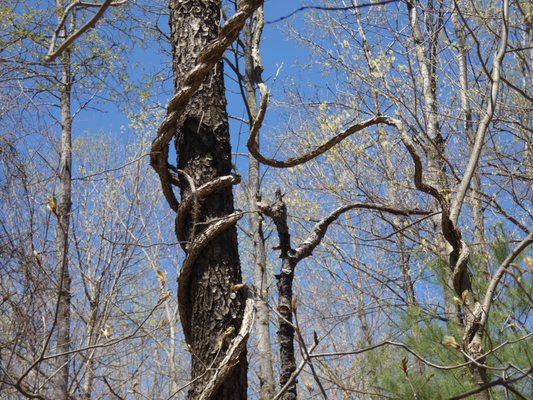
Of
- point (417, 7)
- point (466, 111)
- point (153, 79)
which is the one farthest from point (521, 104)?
point (153, 79)

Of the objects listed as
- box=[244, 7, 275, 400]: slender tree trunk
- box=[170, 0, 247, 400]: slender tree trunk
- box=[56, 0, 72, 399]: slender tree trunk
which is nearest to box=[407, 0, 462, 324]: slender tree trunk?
box=[244, 7, 275, 400]: slender tree trunk

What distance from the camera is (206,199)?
195cm

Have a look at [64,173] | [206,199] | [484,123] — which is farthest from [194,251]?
[64,173]

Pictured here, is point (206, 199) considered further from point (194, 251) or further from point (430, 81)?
point (430, 81)

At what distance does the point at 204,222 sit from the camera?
75.2 inches

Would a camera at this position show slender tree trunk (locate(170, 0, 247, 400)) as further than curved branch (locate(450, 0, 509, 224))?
Yes

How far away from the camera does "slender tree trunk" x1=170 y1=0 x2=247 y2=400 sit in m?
1.83

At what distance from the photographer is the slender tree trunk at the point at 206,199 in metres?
1.83

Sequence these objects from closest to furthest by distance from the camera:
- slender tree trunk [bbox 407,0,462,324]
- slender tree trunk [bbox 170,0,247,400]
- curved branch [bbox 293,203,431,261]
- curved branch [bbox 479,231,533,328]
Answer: curved branch [bbox 479,231,533,328] < slender tree trunk [bbox 170,0,247,400] < curved branch [bbox 293,203,431,261] < slender tree trunk [bbox 407,0,462,324]

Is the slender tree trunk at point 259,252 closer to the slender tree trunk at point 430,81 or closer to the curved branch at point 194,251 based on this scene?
the slender tree trunk at point 430,81

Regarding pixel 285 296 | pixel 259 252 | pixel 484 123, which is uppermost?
pixel 259 252

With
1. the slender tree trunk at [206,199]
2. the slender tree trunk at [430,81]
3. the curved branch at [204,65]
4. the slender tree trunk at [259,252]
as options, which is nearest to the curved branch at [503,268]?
the slender tree trunk at [206,199]

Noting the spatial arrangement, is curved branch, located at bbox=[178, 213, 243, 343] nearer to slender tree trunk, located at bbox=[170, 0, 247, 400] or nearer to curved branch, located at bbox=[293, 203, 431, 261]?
slender tree trunk, located at bbox=[170, 0, 247, 400]

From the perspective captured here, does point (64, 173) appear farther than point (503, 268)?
Yes
